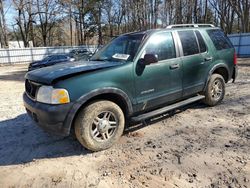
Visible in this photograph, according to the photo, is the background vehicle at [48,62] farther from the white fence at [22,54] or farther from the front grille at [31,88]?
the white fence at [22,54]

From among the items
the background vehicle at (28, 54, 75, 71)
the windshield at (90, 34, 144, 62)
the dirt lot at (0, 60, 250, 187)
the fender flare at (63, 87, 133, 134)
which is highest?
the windshield at (90, 34, 144, 62)

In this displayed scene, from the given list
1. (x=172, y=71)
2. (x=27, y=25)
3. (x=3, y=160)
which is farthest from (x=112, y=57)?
(x=27, y=25)

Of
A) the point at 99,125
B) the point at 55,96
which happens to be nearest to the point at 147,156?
the point at 99,125

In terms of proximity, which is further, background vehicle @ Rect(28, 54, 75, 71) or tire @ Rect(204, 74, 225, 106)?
background vehicle @ Rect(28, 54, 75, 71)

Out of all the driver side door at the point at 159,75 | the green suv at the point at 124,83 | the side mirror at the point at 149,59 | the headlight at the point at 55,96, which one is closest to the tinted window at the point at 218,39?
the green suv at the point at 124,83

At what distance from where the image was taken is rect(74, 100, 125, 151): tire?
3.60 meters

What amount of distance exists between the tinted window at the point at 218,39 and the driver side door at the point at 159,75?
54.1 inches

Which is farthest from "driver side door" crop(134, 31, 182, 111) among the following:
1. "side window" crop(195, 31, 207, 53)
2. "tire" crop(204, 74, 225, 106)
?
"tire" crop(204, 74, 225, 106)

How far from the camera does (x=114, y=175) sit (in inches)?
124

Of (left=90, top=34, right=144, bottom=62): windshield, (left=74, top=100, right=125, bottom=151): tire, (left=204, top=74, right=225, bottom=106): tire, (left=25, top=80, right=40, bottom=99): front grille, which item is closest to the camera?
(left=74, top=100, right=125, bottom=151): tire

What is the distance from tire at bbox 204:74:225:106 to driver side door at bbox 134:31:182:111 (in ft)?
3.44

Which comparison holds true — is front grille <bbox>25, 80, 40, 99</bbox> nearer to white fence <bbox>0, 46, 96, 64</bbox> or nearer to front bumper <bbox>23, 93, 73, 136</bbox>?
front bumper <bbox>23, 93, 73, 136</bbox>

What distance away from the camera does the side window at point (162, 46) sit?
4.28 metres

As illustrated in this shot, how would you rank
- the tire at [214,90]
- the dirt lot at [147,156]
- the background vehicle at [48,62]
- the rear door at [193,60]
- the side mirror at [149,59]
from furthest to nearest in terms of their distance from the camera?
the background vehicle at [48,62] < the tire at [214,90] < the rear door at [193,60] < the side mirror at [149,59] < the dirt lot at [147,156]
